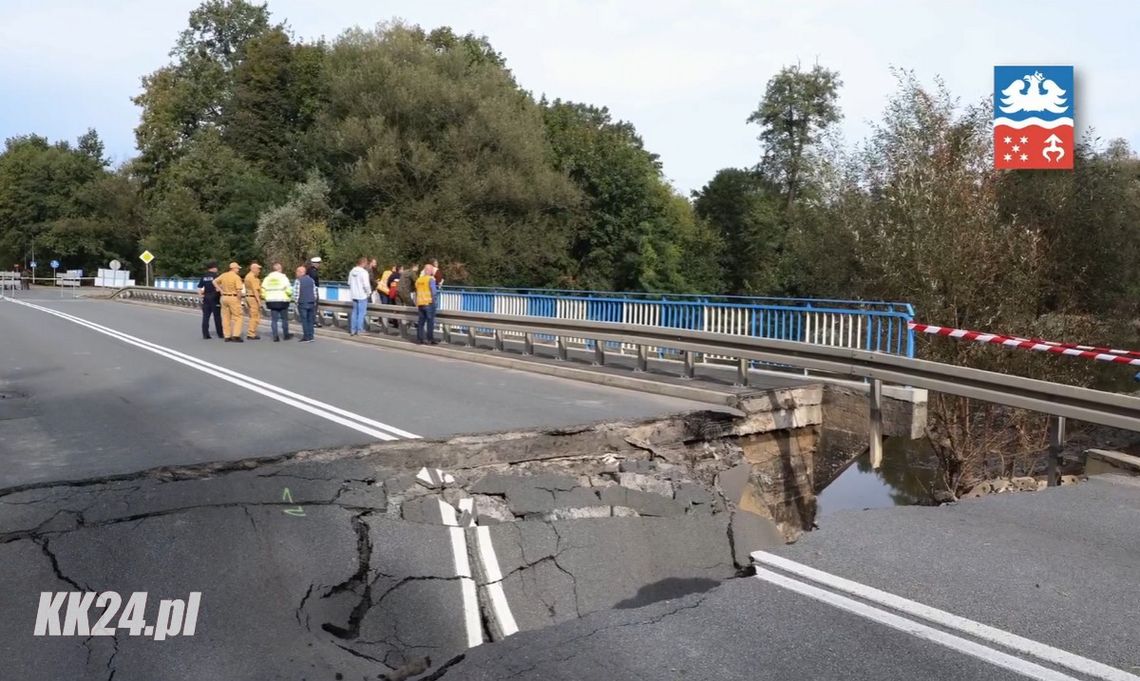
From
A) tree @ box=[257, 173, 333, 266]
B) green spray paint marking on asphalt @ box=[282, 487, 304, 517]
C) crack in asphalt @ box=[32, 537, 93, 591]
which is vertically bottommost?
crack in asphalt @ box=[32, 537, 93, 591]

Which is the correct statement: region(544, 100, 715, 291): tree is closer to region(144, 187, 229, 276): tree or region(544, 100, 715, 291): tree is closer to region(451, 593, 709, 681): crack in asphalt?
region(144, 187, 229, 276): tree

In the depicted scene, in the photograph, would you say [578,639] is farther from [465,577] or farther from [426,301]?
[426,301]

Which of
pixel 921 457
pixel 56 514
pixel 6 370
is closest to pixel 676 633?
pixel 56 514

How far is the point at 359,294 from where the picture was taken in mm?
20969

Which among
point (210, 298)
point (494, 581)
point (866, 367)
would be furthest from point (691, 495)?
point (210, 298)

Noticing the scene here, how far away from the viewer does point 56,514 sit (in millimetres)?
5645

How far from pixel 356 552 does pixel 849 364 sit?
264 inches

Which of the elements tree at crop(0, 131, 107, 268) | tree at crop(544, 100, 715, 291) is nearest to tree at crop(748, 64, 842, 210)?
tree at crop(544, 100, 715, 291)

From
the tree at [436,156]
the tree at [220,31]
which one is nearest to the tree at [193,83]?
the tree at [220,31]

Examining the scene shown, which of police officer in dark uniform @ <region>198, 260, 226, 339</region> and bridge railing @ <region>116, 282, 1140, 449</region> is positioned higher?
police officer in dark uniform @ <region>198, 260, 226, 339</region>

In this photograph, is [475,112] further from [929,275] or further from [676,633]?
[676,633]

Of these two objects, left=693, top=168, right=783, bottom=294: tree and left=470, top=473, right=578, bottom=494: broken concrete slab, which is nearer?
left=470, top=473, right=578, bottom=494: broken concrete slab

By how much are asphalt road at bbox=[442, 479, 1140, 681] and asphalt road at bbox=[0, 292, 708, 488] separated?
3.80 metres

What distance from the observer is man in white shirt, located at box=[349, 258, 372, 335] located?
20.9m
